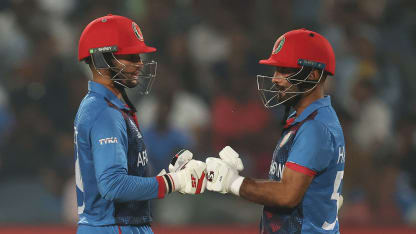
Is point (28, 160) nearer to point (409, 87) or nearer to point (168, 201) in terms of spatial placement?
point (168, 201)

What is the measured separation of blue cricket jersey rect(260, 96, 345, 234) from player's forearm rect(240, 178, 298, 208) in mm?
99

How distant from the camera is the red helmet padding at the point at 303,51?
4.01 metres

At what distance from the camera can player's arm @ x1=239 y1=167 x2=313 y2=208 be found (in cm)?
379

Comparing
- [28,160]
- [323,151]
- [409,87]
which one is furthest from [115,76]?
[409,87]

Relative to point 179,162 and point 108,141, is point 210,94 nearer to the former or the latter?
point 179,162

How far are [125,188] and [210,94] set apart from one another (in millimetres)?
4294

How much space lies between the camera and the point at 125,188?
376 cm

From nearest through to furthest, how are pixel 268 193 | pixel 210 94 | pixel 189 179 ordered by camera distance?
pixel 268 193 < pixel 189 179 < pixel 210 94

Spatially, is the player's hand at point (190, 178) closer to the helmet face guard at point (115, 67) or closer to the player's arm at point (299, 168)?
the player's arm at point (299, 168)

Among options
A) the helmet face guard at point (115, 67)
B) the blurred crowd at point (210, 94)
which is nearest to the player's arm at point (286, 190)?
the helmet face guard at point (115, 67)

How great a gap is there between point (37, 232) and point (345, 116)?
337 cm

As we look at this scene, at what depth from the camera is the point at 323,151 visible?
3803 mm

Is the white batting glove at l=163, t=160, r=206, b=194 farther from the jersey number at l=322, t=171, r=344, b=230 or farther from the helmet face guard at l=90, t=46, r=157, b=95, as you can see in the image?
the jersey number at l=322, t=171, r=344, b=230

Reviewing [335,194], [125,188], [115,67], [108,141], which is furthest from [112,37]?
[335,194]
